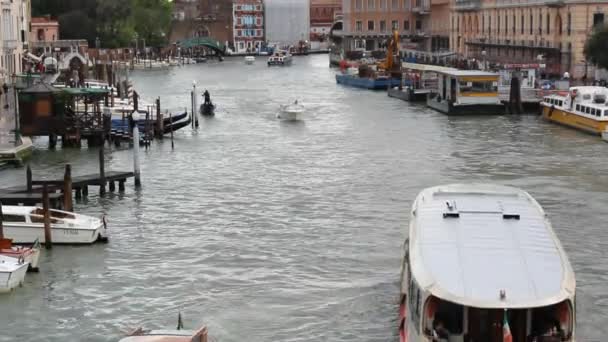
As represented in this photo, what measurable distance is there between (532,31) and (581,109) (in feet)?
72.5

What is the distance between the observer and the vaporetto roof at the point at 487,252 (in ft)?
33.0

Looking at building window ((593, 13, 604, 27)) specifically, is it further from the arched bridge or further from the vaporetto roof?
the arched bridge

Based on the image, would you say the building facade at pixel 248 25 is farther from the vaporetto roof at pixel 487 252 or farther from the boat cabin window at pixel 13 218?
the vaporetto roof at pixel 487 252

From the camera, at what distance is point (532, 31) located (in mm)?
56844

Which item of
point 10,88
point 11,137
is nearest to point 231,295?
point 11,137

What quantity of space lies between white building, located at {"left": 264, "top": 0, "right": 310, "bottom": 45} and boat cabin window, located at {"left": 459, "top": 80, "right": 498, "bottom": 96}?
286 feet

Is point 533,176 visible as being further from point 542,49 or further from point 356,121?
point 542,49

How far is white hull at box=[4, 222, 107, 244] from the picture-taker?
18328mm

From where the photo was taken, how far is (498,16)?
63.7 m

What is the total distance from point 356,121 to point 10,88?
14.5m

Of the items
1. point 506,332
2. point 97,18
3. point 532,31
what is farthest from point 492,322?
point 97,18

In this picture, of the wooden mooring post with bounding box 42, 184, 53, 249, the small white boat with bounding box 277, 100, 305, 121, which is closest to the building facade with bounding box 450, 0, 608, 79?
the small white boat with bounding box 277, 100, 305, 121

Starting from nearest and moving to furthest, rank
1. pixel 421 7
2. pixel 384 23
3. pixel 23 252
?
pixel 23 252, pixel 421 7, pixel 384 23

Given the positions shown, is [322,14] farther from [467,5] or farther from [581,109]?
[581,109]
